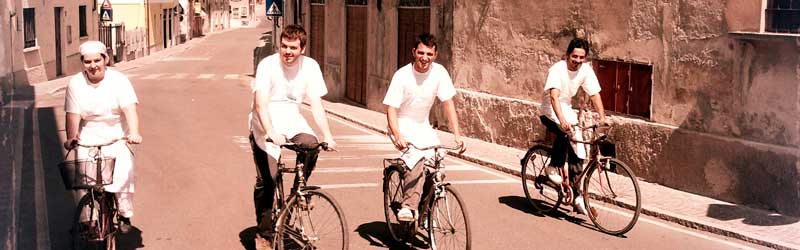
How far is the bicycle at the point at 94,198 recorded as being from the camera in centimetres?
658

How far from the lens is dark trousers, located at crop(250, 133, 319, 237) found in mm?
6613

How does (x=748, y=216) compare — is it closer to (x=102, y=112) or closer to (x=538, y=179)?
(x=538, y=179)

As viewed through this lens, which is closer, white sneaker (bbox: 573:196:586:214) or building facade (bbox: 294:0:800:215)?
white sneaker (bbox: 573:196:586:214)

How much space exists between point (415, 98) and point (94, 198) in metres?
2.41

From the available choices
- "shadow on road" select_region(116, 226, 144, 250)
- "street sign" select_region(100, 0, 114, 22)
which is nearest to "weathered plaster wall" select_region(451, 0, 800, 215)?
"shadow on road" select_region(116, 226, 144, 250)

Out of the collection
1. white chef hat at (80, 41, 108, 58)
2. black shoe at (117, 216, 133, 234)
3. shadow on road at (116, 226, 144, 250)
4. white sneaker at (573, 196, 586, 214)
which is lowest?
shadow on road at (116, 226, 144, 250)

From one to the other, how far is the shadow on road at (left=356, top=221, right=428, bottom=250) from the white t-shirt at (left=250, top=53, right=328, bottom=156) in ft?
4.88

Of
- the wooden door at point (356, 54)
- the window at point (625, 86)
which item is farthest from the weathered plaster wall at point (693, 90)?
the wooden door at point (356, 54)

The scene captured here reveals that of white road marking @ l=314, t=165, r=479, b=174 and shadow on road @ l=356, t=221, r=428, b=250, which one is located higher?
shadow on road @ l=356, t=221, r=428, b=250

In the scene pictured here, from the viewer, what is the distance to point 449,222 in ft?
22.7

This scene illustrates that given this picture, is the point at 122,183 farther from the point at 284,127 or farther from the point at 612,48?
the point at 612,48

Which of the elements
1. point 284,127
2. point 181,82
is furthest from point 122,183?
point 181,82

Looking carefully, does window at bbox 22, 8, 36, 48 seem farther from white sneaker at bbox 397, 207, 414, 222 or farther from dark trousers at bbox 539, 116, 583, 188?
white sneaker at bbox 397, 207, 414, 222

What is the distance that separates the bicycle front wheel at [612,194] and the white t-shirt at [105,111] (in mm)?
4035
